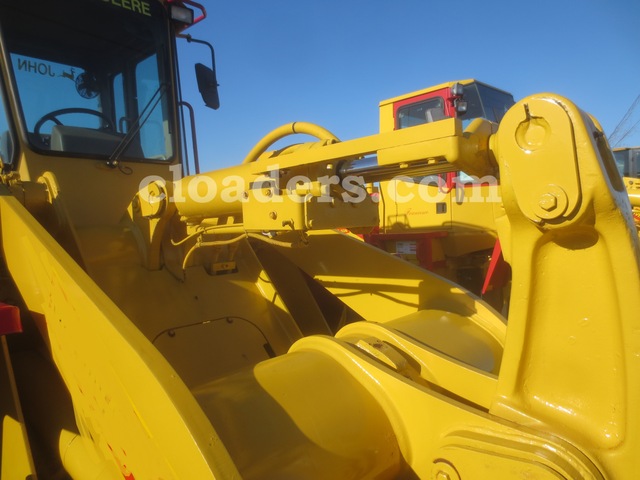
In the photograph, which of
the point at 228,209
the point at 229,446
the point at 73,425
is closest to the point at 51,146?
the point at 228,209

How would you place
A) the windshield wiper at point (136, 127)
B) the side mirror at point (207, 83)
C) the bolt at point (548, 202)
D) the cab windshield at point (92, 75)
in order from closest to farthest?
the bolt at point (548, 202) → the cab windshield at point (92, 75) → the windshield wiper at point (136, 127) → the side mirror at point (207, 83)

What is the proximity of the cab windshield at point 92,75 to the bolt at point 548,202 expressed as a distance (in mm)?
2591

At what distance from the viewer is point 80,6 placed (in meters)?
2.80

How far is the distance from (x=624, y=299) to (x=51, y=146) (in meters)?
2.84

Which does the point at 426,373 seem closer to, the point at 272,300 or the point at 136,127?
the point at 272,300

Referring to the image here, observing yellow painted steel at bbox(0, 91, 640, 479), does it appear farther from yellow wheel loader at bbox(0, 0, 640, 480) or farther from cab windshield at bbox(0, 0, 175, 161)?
cab windshield at bbox(0, 0, 175, 161)

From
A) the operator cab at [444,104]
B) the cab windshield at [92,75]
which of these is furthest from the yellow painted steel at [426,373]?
the operator cab at [444,104]

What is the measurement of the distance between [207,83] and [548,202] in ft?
9.28

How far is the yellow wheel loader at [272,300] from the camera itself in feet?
3.40

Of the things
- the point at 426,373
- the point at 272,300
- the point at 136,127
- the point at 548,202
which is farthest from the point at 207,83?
the point at 548,202

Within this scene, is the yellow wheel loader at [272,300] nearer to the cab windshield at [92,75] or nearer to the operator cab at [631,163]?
the cab windshield at [92,75]

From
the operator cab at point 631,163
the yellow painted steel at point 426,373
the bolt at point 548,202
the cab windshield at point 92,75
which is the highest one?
the cab windshield at point 92,75

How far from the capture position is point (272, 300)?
2912mm

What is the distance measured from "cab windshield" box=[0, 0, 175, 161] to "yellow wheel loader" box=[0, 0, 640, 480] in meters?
0.01
